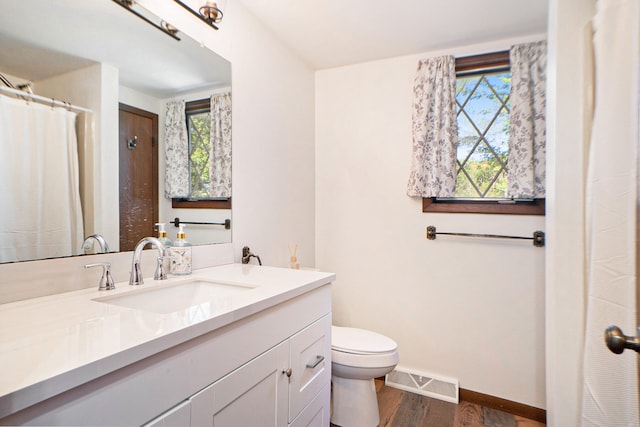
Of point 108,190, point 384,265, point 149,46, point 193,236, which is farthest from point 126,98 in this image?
point 384,265

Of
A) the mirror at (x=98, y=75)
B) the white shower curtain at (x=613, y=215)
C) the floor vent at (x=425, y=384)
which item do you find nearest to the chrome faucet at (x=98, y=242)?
the mirror at (x=98, y=75)

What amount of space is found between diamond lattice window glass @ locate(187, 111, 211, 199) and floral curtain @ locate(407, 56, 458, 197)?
1.30 metres

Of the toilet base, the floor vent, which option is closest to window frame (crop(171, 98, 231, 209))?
the toilet base

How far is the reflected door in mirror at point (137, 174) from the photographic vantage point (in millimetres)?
1209

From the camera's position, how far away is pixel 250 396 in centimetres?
93

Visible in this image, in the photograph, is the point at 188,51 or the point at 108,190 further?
the point at 188,51

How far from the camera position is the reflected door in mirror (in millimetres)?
1209

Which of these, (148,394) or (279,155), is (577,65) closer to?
(279,155)

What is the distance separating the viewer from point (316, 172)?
255cm

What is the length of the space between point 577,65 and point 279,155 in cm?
151

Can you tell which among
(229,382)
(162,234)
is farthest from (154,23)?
(229,382)

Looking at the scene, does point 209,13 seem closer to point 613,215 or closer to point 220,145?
point 220,145

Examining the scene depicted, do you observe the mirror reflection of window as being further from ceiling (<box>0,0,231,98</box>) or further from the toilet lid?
the toilet lid

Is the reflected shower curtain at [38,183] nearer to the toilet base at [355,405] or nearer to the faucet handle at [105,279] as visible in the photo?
the faucet handle at [105,279]
